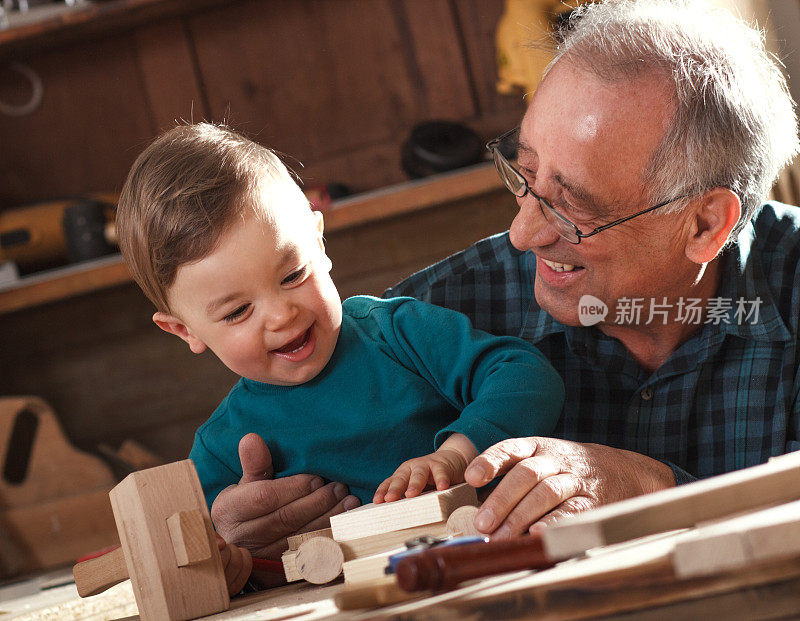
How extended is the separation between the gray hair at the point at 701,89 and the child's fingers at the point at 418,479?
607 millimetres

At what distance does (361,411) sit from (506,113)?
1.78 m

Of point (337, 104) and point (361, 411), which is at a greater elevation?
point (337, 104)

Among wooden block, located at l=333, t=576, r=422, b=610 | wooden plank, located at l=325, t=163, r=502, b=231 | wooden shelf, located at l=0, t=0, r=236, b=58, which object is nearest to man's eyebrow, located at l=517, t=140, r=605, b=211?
wooden block, located at l=333, t=576, r=422, b=610

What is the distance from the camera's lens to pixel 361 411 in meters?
1.11

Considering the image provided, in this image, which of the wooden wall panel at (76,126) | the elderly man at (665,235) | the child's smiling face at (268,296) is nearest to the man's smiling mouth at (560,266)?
the elderly man at (665,235)

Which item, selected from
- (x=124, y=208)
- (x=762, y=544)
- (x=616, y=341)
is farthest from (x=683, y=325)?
(x=762, y=544)

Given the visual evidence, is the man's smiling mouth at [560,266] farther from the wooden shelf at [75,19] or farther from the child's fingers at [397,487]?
the wooden shelf at [75,19]

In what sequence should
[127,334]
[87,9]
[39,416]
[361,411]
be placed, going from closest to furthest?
[361,411] → [87,9] → [39,416] → [127,334]

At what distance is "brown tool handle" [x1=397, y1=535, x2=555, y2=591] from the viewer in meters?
0.49

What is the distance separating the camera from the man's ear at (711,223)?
4.11 feet

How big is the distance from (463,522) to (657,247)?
0.66 metres

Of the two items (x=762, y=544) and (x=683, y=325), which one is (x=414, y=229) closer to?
(x=683, y=325)

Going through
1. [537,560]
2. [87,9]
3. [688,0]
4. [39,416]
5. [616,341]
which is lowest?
[39,416]

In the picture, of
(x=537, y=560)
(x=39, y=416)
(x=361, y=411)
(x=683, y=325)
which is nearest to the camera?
(x=537, y=560)
